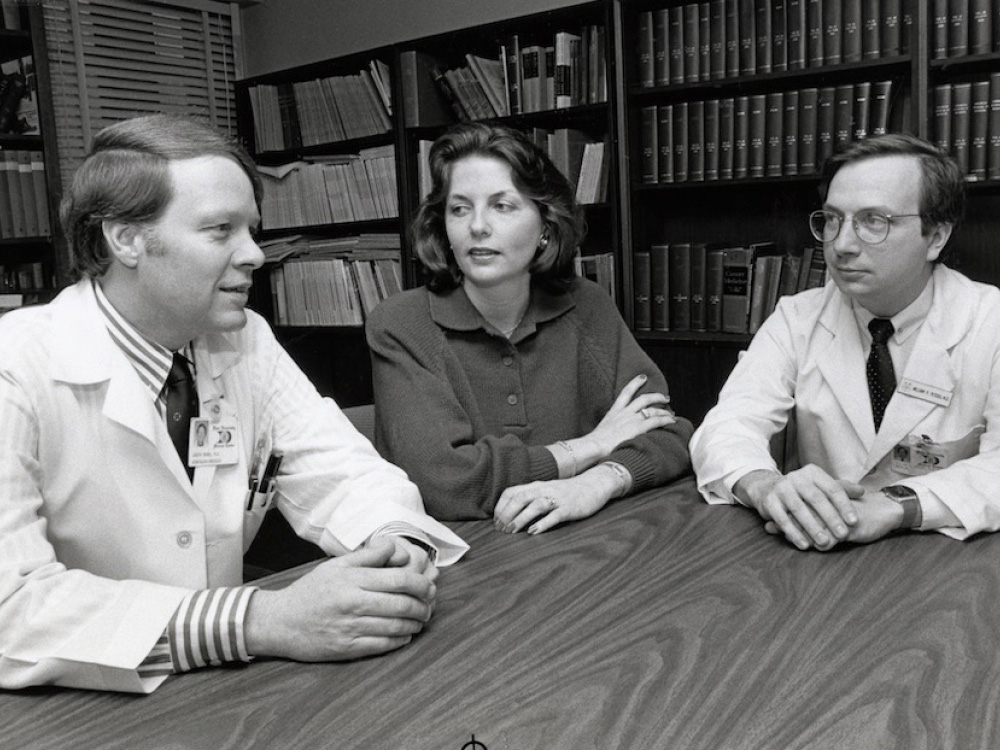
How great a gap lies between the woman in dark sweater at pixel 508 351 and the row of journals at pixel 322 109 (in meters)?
1.98

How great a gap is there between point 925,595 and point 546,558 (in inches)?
18.8

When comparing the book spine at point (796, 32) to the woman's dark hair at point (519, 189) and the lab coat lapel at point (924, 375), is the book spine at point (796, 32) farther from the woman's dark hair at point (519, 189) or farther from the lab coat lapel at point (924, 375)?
the lab coat lapel at point (924, 375)

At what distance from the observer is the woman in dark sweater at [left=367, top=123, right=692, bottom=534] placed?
171 centimetres

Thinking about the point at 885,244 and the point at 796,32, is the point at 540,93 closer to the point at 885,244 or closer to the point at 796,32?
the point at 796,32

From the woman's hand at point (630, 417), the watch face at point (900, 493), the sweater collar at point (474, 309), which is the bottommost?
the watch face at point (900, 493)

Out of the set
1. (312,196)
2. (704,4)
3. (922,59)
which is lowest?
(312,196)

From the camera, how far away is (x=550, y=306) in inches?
81.4

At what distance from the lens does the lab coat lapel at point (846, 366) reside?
1.76 meters

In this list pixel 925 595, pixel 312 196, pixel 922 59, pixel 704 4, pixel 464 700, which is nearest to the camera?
pixel 464 700

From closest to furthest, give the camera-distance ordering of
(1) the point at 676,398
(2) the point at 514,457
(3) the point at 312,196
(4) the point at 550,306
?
(2) the point at 514,457 → (4) the point at 550,306 → (1) the point at 676,398 → (3) the point at 312,196

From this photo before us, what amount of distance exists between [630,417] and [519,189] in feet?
1.83

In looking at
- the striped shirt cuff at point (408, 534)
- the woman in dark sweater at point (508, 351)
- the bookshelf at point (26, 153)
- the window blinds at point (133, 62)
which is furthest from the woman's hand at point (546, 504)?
the window blinds at point (133, 62)

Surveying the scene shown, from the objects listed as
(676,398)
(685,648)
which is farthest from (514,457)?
(676,398)

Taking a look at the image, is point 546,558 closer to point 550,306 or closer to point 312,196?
point 550,306
